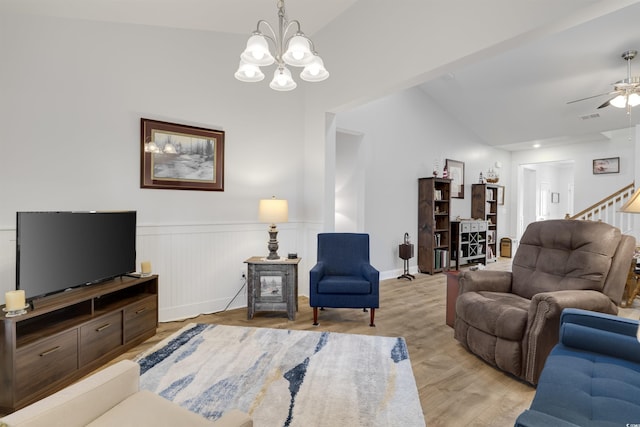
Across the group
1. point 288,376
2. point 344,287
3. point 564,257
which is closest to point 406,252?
point 344,287

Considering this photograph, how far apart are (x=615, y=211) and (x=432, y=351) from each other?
528 cm

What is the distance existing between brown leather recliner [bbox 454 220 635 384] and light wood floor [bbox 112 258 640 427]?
16cm

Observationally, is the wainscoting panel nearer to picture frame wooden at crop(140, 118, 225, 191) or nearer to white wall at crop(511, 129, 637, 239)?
picture frame wooden at crop(140, 118, 225, 191)

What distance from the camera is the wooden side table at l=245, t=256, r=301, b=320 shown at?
3516mm

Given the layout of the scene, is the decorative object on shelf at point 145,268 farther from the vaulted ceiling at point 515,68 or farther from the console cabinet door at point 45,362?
the vaulted ceiling at point 515,68

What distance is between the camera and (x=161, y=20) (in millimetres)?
3217

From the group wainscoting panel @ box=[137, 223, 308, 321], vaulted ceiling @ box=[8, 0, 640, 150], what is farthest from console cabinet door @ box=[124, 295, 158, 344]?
vaulted ceiling @ box=[8, 0, 640, 150]

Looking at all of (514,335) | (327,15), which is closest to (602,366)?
(514,335)

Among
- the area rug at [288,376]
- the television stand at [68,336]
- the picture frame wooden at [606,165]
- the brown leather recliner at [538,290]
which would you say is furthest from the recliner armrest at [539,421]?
the picture frame wooden at [606,165]

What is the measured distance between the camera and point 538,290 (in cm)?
273

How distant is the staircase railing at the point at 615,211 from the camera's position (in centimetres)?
547

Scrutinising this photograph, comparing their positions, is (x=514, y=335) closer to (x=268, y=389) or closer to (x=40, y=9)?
(x=268, y=389)

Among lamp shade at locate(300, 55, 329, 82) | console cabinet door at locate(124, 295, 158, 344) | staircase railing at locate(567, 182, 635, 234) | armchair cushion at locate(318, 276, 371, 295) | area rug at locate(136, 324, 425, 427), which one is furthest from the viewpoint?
staircase railing at locate(567, 182, 635, 234)

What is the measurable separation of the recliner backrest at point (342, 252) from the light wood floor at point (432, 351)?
521 millimetres
